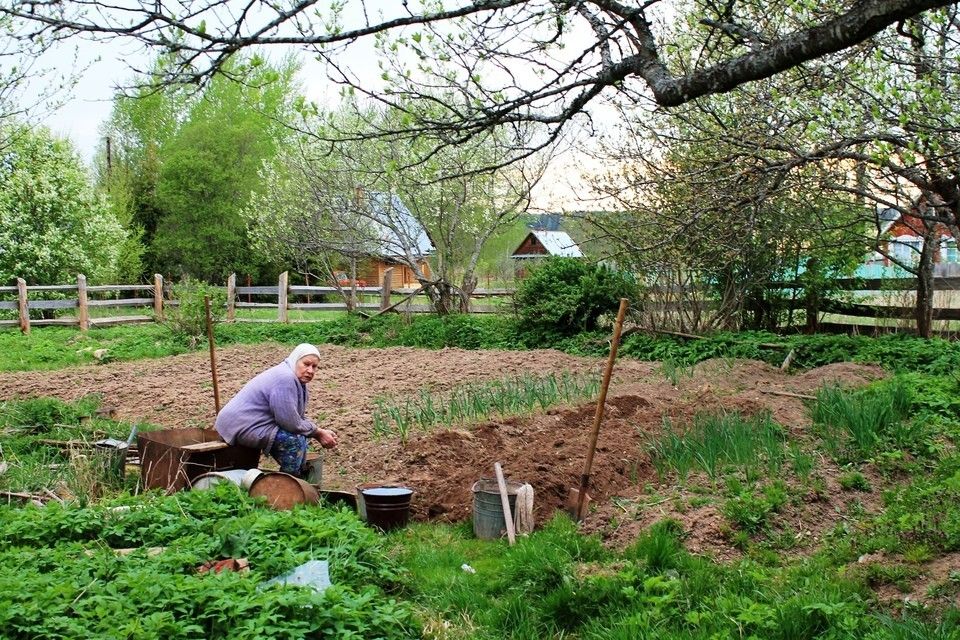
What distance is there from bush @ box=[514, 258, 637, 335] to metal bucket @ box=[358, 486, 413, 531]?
375 inches

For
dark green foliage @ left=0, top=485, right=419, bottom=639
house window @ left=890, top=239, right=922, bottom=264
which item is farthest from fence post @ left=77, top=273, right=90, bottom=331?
house window @ left=890, top=239, right=922, bottom=264

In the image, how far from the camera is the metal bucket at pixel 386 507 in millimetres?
6055

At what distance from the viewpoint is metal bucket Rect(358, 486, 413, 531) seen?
6055 millimetres

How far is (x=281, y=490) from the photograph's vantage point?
5.83m

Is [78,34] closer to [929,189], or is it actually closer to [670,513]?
[670,513]

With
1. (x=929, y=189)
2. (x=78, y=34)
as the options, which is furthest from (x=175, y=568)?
(x=929, y=189)

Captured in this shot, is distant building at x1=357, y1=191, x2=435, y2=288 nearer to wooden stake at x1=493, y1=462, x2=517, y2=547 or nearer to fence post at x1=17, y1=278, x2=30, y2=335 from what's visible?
fence post at x1=17, y1=278, x2=30, y2=335

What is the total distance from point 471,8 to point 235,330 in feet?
55.2

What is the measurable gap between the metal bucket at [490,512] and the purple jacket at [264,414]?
1619mm

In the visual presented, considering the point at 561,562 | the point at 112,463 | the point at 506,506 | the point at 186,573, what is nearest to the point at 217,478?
the point at 112,463

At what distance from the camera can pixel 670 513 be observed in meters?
5.48

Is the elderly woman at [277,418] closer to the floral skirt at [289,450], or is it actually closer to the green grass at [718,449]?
the floral skirt at [289,450]

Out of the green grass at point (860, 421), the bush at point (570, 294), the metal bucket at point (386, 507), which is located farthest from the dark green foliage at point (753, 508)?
the bush at point (570, 294)

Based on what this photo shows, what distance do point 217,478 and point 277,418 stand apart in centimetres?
78
